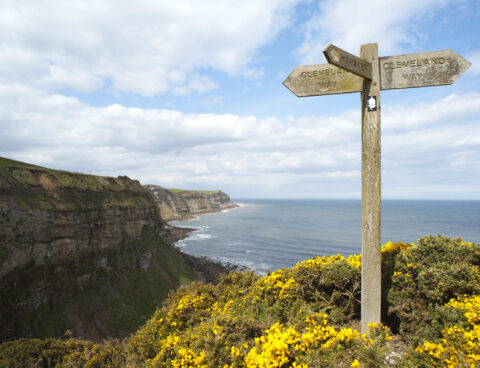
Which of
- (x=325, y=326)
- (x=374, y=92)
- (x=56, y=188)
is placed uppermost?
(x=374, y=92)

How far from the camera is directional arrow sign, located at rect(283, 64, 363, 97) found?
4945mm

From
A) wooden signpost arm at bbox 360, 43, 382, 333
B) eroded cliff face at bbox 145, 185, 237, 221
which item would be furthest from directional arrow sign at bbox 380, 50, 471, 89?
eroded cliff face at bbox 145, 185, 237, 221

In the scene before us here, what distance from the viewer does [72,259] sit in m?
25.1

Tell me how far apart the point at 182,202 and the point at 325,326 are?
445ft

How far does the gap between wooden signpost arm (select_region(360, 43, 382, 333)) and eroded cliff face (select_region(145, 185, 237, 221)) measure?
324 feet

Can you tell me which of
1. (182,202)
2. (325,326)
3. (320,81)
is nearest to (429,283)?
(325,326)

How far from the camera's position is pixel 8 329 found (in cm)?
1830

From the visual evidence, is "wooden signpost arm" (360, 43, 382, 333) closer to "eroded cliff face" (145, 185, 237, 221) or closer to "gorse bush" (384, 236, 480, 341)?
"gorse bush" (384, 236, 480, 341)

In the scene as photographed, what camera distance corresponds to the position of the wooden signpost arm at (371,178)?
4762 mm

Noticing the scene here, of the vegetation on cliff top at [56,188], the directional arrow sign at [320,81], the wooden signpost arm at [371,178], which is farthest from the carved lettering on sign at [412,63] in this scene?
the vegetation on cliff top at [56,188]

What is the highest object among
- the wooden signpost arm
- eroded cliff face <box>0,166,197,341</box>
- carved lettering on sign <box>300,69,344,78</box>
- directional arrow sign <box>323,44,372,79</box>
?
carved lettering on sign <box>300,69,344,78</box>

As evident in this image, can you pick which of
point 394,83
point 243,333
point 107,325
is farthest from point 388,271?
point 107,325

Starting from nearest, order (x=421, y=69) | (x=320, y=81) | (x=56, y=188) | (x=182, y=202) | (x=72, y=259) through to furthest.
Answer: (x=421, y=69), (x=320, y=81), (x=72, y=259), (x=56, y=188), (x=182, y=202)

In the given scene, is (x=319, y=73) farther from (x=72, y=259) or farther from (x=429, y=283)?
(x=72, y=259)
